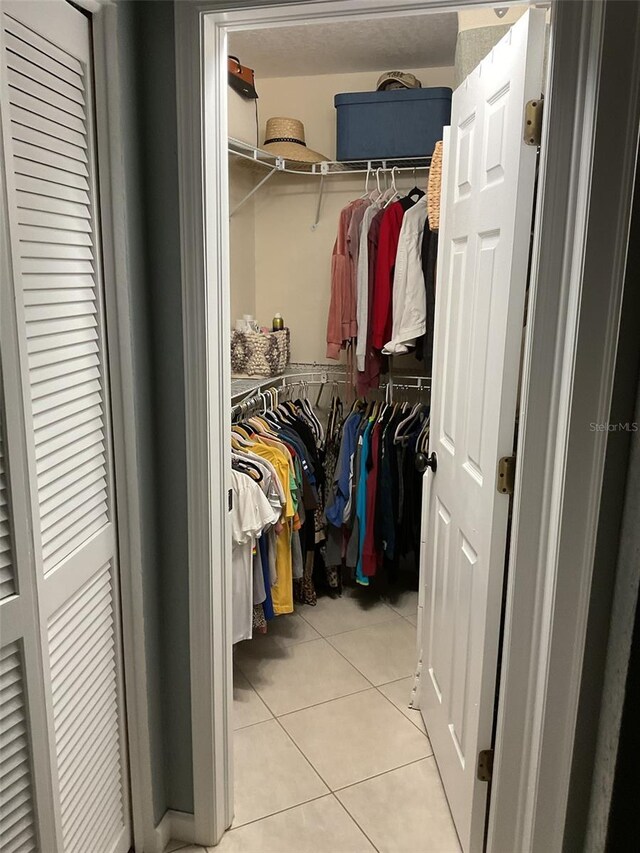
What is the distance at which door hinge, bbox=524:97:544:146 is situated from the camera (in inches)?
54.5

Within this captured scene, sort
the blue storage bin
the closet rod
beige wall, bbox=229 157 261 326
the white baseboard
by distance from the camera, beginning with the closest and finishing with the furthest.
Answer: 1. the white baseboard
2. the blue storage bin
3. the closet rod
4. beige wall, bbox=229 157 261 326

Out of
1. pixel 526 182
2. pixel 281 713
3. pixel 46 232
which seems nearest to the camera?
pixel 46 232

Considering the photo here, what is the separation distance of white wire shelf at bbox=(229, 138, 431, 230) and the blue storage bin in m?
0.05

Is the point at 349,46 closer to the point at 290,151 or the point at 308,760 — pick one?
the point at 290,151

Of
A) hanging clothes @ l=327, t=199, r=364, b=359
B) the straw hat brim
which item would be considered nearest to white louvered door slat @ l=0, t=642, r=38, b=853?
hanging clothes @ l=327, t=199, r=364, b=359

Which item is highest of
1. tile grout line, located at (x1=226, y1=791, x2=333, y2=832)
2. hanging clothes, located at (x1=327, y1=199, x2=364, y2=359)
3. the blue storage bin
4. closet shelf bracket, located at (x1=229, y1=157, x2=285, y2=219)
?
the blue storage bin

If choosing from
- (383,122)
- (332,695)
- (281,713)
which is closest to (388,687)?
(332,695)

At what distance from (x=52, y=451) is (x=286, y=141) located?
95.5 inches

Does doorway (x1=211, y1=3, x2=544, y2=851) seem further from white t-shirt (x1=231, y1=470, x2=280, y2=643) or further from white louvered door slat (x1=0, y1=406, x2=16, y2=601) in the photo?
white louvered door slat (x1=0, y1=406, x2=16, y2=601)

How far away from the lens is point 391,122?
312 centimetres

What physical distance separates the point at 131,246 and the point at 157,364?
289 millimetres

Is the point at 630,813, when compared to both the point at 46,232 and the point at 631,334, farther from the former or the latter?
the point at 46,232

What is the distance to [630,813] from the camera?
4.43ft

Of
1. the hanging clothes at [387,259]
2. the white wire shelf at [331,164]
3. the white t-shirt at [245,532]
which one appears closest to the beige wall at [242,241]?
the white wire shelf at [331,164]
